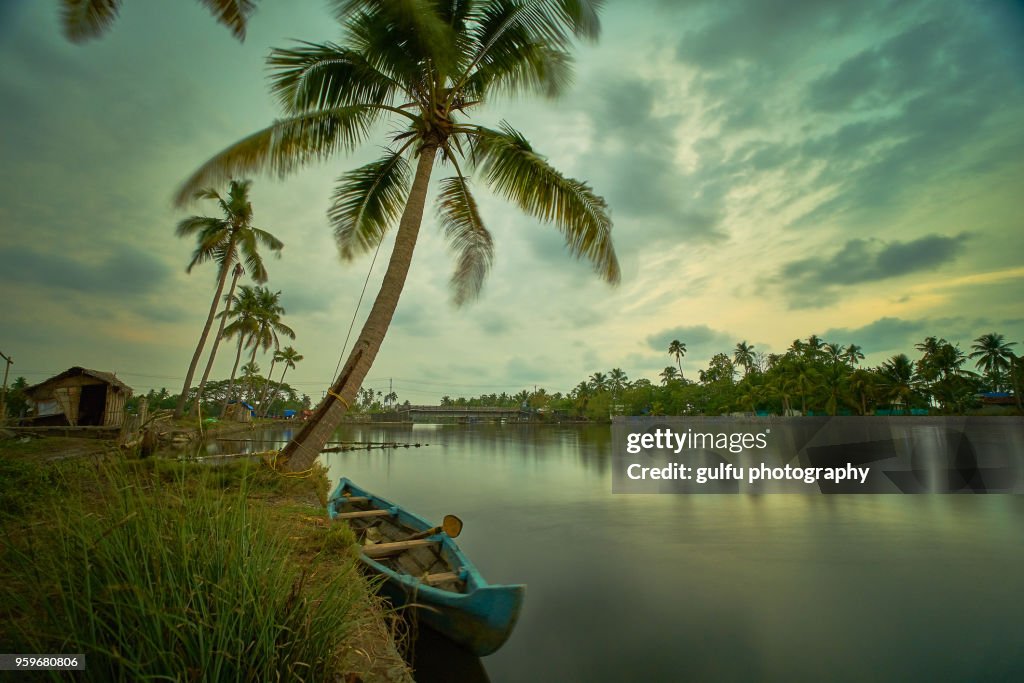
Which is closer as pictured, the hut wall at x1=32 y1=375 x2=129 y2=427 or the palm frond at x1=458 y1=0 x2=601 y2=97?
the palm frond at x1=458 y1=0 x2=601 y2=97

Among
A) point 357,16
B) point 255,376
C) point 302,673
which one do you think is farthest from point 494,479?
point 255,376

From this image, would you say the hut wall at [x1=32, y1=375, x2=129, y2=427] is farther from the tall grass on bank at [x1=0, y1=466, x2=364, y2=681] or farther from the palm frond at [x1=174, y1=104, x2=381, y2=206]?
the tall grass on bank at [x1=0, y1=466, x2=364, y2=681]

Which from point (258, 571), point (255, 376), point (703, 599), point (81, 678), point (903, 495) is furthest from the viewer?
point (255, 376)

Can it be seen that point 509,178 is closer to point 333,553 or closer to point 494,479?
point 333,553

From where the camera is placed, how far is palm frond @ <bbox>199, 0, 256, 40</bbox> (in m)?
7.09

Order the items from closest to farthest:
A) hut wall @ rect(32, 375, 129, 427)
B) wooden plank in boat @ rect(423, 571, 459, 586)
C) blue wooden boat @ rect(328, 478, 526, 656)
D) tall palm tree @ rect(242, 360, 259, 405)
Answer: blue wooden boat @ rect(328, 478, 526, 656) → wooden plank in boat @ rect(423, 571, 459, 586) → hut wall @ rect(32, 375, 129, 427) → tall palm tree @ rect(242, 360, 259, 405)

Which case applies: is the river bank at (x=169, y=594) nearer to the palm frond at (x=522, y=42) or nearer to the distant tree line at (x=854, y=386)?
the palm frond at (x=522, y=42)

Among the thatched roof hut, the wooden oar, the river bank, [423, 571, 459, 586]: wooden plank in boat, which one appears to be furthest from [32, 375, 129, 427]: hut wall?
the river bank

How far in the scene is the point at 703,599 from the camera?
22.6ft

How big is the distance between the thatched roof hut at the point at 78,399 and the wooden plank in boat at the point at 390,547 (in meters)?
21.1

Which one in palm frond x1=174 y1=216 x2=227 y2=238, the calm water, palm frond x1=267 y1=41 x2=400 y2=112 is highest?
palm frond x1=174 y1=216 x2=227 y2=238

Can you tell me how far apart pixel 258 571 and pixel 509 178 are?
6597 millimetres

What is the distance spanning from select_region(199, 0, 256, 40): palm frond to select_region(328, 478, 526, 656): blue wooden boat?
24.7 feet

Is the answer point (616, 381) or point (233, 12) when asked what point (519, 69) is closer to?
point (233, 12)
